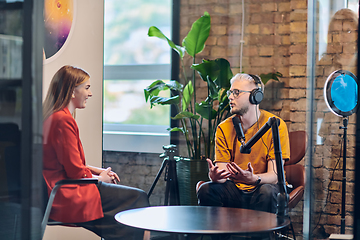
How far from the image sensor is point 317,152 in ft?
4.87

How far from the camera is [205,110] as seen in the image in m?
1.55

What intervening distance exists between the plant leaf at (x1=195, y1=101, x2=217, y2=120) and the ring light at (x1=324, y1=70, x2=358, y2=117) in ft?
1.67

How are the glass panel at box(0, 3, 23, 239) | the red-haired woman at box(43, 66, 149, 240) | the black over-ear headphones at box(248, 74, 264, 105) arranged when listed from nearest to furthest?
the glass panel at box(0, 3, 23, 239), the red-haired woman at box(43, 66, 149, 240), the black over-ear headphones at box(248, 74, 264, 105)

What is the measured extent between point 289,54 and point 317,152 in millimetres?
453

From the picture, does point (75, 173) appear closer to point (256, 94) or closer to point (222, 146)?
point (222, 146)

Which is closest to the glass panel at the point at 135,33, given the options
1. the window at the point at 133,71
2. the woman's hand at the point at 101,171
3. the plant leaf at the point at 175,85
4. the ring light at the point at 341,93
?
the window at the point at 133,71

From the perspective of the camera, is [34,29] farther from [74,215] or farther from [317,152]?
[317,152]

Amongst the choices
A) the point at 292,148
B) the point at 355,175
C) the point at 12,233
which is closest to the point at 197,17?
the point at 292,148

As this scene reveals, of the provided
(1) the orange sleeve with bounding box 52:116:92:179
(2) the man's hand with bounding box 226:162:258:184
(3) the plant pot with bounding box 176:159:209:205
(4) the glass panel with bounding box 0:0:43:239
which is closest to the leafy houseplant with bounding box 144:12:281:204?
(3) the plant pot with bounding box 176:159:209:205

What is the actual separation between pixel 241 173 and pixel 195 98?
15.9 inches

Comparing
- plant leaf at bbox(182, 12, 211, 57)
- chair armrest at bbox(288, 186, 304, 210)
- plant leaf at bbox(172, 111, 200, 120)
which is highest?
plant leaf at bbox(182, 12, 211, 57)

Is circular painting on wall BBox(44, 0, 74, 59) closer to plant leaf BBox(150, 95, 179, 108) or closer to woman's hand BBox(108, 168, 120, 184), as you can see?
plant leaf BBox(150, 95, 179, 108)

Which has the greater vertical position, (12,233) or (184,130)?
(184,130)

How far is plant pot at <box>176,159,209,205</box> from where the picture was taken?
155cm
